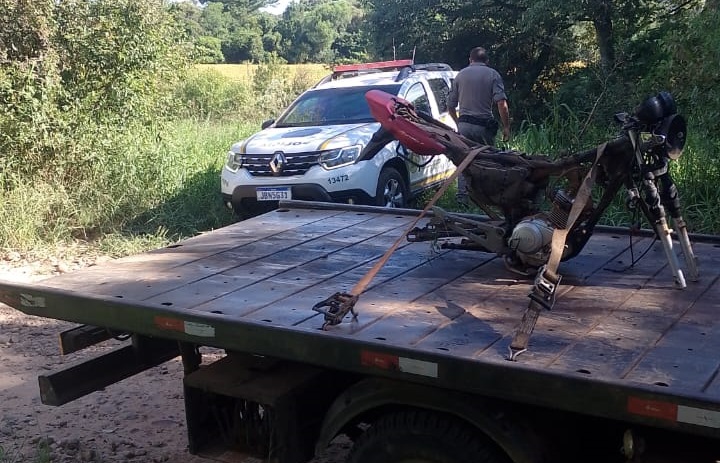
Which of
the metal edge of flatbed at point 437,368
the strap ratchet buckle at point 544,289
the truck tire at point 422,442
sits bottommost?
the truck tire at point 422,442

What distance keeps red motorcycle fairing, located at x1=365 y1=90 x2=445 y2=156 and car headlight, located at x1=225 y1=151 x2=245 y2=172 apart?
A: 526 cm

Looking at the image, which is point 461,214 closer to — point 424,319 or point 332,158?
point 424,319

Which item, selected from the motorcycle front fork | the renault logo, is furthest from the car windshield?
the motorcycle front fork

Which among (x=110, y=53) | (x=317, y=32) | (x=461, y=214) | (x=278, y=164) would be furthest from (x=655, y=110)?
(x=317, y=32)

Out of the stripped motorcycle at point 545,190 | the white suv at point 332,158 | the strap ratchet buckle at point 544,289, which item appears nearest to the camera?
the strap ratchet buckle at point 544,289

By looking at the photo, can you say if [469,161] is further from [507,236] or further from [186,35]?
[186,35]

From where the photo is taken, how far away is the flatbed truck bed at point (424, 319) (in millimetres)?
2441

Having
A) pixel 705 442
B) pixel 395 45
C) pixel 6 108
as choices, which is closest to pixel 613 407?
pixel 705 442

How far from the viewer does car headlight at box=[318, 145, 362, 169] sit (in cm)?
873

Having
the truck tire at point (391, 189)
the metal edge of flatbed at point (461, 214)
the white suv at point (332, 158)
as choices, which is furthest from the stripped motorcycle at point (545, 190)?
the truck tire at point (391, 189)

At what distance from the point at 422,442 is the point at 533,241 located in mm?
1163

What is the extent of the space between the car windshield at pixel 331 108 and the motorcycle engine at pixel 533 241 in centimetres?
598

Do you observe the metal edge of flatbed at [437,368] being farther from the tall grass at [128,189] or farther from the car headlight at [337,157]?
the tall grass at [128,189]

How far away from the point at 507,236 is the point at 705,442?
4.82ft
